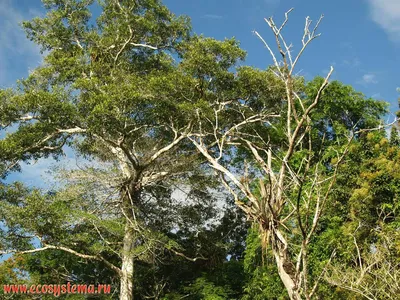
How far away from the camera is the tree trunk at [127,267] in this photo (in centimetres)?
1174

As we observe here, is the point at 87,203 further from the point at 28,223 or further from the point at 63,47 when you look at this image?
the point at 63,47

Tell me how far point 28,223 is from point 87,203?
212 centimetres

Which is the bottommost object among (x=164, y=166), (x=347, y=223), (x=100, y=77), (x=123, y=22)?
(x=347, y=223)

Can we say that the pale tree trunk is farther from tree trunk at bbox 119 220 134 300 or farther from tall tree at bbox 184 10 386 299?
tree trunk at bbox 119 220 134 300

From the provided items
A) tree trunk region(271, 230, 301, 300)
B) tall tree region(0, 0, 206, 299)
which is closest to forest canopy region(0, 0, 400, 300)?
tall tree region(0, 0, 206, 299)

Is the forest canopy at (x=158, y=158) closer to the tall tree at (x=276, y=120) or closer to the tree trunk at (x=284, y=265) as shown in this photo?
the tall tree at (x=276, y=120)

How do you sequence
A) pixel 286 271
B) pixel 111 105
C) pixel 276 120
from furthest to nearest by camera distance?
1. pixel 276 120
2. pixel 111 105
3. pixel 286 271

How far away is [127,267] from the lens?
11984 millimetres

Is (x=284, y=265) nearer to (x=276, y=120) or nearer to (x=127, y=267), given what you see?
(x=127, y=267)

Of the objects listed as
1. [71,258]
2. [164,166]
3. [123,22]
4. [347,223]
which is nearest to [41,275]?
[71,258]

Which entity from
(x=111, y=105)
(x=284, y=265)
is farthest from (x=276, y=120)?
(x=284, y=265)

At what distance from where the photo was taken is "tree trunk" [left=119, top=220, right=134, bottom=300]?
11742 millimetres

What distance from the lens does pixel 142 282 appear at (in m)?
15.2

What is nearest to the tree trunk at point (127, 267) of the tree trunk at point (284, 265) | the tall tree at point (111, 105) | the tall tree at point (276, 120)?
the tall tree at point (111, 105)
